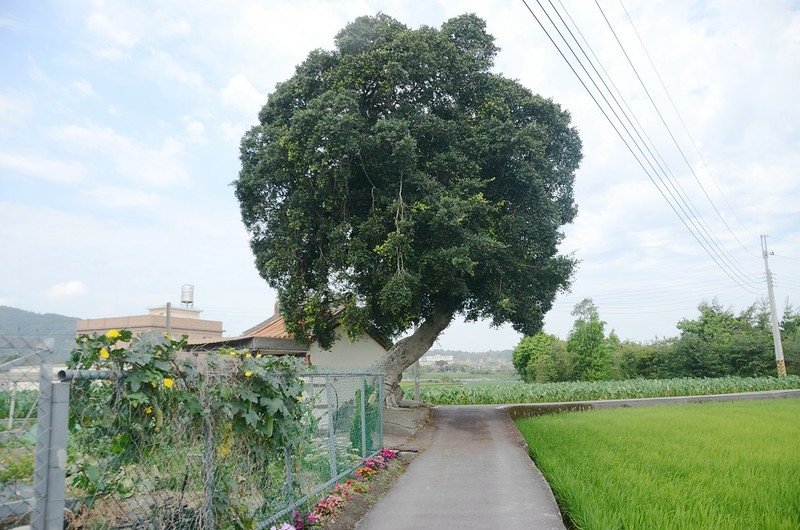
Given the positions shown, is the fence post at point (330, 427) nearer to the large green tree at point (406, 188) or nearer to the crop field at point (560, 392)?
the large green tree at point (406, 188)

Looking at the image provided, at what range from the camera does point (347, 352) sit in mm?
23750

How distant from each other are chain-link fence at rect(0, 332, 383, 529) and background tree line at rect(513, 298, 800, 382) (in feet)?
118

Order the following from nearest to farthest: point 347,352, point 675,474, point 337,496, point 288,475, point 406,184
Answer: point 288,475
point 337,496
point 675,474
point 406,184
point 347,352

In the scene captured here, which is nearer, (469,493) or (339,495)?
(339,495)

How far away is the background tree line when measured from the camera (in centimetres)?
3741

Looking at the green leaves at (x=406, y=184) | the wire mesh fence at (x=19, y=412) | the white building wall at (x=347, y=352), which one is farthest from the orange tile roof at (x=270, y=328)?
the wire mesh fence at (x=19, y=412)

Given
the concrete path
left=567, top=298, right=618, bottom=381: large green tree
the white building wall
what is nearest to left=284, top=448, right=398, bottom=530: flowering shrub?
the concrete path

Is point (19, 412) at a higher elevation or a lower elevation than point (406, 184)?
lower

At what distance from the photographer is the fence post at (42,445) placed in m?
2.98

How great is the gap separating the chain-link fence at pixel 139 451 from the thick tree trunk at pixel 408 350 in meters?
12.6

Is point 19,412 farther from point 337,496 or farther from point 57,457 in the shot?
point 337,496

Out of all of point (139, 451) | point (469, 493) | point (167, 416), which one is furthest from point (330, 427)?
point (139, 451)

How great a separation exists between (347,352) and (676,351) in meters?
24.9

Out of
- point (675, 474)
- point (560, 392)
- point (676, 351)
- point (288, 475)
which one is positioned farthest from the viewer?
point (676, 351)
